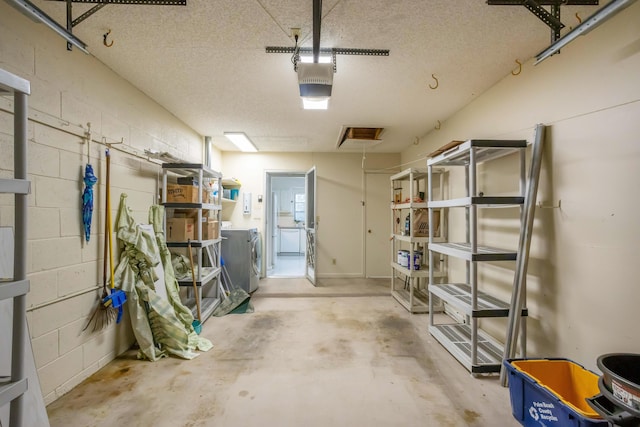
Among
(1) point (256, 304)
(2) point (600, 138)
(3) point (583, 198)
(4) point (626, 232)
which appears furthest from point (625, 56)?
(1) point (256, 304)

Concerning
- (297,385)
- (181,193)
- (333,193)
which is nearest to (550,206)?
(297,385)

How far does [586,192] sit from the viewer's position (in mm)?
1694

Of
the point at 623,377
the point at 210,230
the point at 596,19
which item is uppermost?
the point at 596,19

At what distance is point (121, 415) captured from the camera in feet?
5.41

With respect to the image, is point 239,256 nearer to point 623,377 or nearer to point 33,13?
point 33,13

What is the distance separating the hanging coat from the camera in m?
2.27

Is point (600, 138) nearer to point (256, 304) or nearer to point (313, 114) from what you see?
point (313, 114)

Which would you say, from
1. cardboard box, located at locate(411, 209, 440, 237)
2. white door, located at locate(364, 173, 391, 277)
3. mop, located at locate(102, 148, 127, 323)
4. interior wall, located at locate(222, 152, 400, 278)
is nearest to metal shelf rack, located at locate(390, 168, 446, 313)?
cardboard box, located at locate(411, 209, 440, 237)

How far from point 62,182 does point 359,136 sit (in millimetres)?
3363

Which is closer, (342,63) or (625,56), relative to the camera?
(625,56)

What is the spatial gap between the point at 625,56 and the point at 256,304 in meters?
3.97

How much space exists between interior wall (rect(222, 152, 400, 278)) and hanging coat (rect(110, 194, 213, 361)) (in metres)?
Result: 2.79

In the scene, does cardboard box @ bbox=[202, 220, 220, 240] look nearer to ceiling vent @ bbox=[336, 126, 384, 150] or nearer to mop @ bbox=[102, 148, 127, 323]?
mop @ bbox=[102, 148, 127, 323]

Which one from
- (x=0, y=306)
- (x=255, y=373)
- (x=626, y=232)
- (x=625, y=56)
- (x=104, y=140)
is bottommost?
(x=255, y=373)
